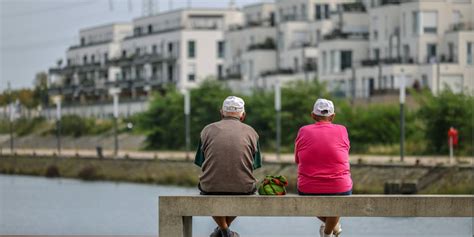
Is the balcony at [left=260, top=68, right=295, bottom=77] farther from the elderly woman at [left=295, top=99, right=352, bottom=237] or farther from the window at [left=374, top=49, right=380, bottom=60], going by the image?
the elderly woman at [left=295, top=99, right=352, bottom=237]

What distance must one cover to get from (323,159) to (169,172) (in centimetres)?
4191

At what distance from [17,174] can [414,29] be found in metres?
19.5

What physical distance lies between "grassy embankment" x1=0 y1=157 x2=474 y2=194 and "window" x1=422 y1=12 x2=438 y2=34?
18735 millimetres

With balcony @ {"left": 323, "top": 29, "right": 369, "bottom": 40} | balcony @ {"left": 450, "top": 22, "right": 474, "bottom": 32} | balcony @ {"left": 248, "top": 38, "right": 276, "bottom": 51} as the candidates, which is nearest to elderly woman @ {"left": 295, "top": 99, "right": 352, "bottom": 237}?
balcony @ {"left": 450, "top": 22, "right": 474, "bottom": 32}

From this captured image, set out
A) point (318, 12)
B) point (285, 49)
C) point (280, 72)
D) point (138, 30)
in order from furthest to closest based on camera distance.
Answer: point (138, 30)
point (318, 12)
point (285, 49)
point (280, 72)

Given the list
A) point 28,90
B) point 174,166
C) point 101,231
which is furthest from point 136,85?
point 101,231

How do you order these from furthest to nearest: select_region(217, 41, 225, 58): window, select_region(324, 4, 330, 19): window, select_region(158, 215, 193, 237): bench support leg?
1. select_region(217, 41, 225, 58): window
2. select_region(324, 4, 330, 19): window
3. select_region(158, 215, 193, 237): bench support leg

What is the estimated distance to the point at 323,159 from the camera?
1600 cm

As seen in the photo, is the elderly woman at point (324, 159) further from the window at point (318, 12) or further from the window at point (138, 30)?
A: the window at point (138, 30)

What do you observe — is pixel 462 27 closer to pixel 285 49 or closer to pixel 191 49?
pixel 285 49

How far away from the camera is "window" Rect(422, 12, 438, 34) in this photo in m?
79.2

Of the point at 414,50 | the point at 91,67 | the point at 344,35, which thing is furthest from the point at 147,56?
the point at 414,50

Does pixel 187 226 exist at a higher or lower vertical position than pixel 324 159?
lower

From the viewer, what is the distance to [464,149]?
54.5 meters
